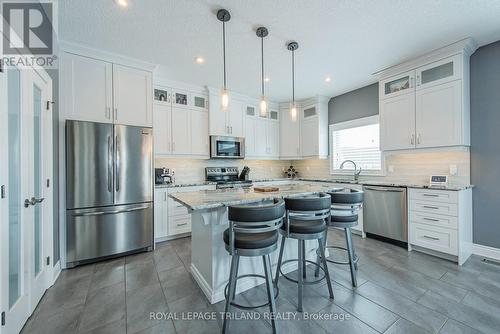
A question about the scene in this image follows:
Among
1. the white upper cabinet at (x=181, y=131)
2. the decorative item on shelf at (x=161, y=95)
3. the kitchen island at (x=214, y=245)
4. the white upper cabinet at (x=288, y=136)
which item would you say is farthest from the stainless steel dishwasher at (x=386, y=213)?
the decorative item on shelf at (x=161, y=95)

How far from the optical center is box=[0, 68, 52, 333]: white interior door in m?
Answer: 1.49

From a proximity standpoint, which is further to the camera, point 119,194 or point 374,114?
point 374,114

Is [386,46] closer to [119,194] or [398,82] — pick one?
[398,82]

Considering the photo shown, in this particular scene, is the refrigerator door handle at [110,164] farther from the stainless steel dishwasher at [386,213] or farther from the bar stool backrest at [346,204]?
the stainless steel dishwasher at [386,213]

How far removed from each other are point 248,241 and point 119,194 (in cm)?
220

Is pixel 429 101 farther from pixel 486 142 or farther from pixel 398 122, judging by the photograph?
pixel 486 142

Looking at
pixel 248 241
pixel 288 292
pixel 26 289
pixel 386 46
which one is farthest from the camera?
pixel 386 46

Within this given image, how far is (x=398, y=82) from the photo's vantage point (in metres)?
3.38

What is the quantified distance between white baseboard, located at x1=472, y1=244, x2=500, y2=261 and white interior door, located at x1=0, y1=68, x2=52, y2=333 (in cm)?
493

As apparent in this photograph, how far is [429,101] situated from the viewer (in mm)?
3035

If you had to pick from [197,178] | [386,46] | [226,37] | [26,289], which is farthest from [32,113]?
[386,46]

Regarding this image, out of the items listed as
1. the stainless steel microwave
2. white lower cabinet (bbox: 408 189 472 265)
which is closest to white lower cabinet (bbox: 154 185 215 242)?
the stainless steel microwave

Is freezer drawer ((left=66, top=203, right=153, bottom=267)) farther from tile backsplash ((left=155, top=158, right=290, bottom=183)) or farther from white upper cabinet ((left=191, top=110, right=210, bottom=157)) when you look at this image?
white upper cabinet ((left=191, top=110, right=210, bottom=157))

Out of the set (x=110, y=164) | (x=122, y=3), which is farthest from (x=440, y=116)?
(x=110, y=164)
